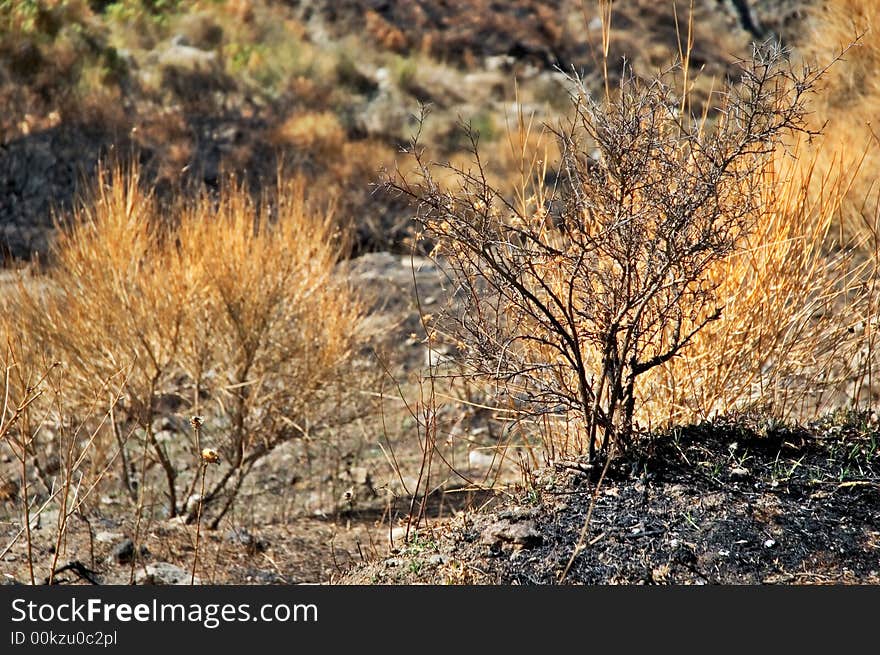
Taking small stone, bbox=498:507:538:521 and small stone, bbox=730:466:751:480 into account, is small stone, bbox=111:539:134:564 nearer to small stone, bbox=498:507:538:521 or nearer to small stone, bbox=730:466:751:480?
small stone, bbox=498:507:538:521

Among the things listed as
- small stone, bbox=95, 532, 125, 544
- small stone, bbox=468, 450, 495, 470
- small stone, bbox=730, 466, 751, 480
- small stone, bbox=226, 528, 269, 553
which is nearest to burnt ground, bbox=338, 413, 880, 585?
small stone, bbox=730, 466, 751, 480

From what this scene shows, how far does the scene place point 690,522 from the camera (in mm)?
2984

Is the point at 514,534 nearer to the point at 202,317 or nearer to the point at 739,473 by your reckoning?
the point at 739,473

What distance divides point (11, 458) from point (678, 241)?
5.32 metres

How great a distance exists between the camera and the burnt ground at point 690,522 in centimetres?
287

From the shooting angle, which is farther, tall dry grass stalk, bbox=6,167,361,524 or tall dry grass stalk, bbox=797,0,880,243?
tall dry grass stalk, bbox=797,0,880,243

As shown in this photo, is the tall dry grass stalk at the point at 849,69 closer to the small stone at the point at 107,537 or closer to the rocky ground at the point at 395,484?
the rocky ground at the point at 395,484

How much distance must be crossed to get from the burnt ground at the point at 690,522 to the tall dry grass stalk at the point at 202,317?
2.42 metres

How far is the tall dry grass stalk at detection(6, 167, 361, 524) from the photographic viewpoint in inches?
217

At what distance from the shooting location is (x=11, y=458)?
269 inches

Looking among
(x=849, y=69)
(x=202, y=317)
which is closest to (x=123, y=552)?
(x=202, y=317)

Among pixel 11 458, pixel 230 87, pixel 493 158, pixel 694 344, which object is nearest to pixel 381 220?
pixel 493 158

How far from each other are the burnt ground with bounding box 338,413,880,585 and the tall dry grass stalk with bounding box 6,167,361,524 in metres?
2.42

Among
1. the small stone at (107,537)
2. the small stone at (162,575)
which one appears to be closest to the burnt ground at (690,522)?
the small stone at (162,575)
